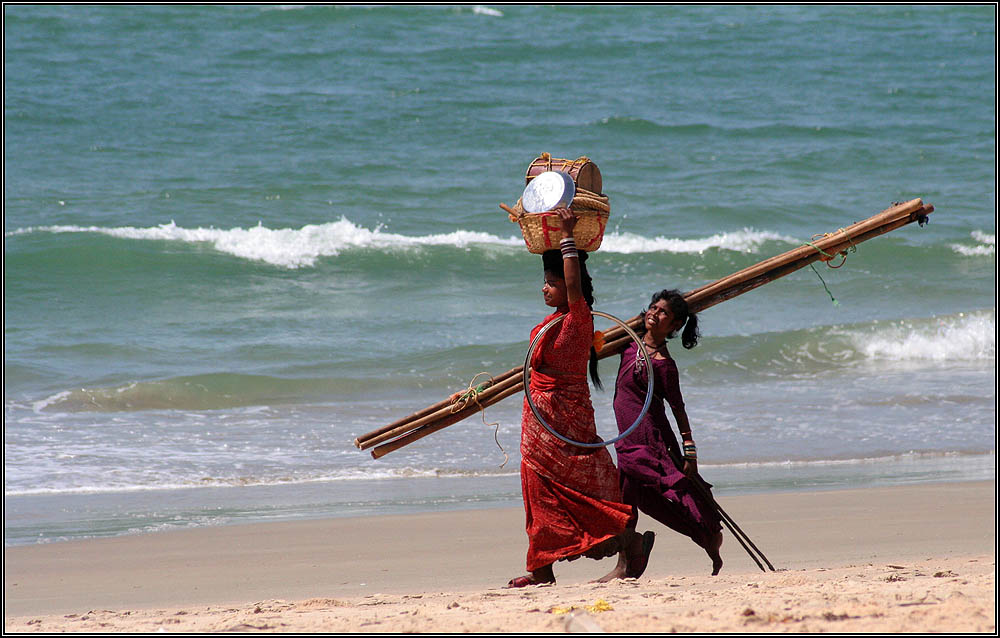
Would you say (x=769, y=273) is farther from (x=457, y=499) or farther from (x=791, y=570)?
(x=457, y=499)

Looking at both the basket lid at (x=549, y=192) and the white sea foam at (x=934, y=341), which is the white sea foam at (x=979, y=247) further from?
the basket lid at (x=549, y=192)

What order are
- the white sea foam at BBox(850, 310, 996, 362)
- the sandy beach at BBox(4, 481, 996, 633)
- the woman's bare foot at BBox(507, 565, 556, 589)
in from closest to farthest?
1. the sandy beach at BBox(4, 481, 996, 633)
2. the woman's bare foot at BBox(507, 565, 556, 589)
3. the white sea foam at BBox(850, 310, 996, 362)

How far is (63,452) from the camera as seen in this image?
7238mm

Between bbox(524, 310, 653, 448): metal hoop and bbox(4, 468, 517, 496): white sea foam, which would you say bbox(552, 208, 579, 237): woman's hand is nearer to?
bbox(524, 310, 653, 448): metal hoop

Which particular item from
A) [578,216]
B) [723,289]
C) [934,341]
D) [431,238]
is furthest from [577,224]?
[431,238]

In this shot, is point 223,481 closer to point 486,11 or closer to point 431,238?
point 431,238

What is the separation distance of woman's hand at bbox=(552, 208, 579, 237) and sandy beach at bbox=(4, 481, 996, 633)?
1.23m

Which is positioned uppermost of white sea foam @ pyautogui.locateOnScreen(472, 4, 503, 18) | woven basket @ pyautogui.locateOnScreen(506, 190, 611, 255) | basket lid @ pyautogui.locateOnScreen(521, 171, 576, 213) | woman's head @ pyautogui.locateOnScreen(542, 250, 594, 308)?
white sea foam @ pyautogui.locateOnScreen(472, 4, 503, 18)

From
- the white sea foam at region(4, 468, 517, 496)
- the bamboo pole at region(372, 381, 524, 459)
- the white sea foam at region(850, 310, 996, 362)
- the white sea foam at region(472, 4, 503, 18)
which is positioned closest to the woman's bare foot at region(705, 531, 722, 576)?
the bamboo pole at region(372, 381, 524, 459)

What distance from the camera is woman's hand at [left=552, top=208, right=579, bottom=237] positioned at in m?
3.81

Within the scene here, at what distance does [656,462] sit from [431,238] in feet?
39.6

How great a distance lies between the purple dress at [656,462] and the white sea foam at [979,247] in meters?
12.9

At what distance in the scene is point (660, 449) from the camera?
4.16m

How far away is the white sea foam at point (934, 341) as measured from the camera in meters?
10.9
